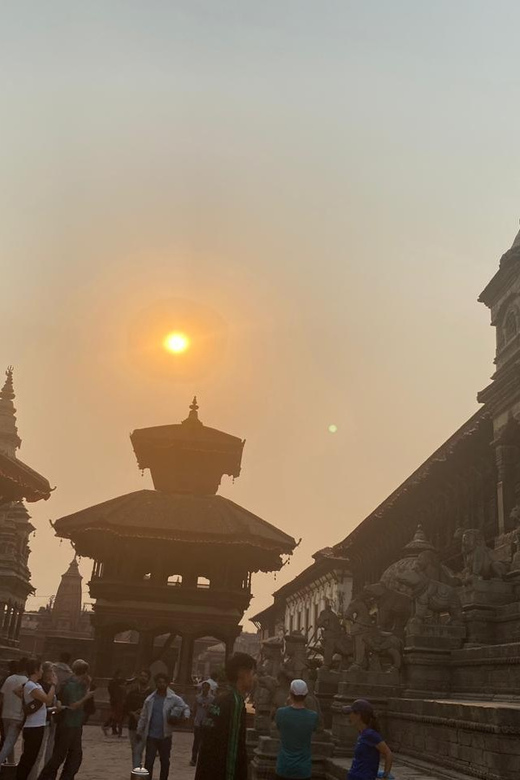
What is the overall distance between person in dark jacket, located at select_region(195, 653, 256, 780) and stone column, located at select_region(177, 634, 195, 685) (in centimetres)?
2288

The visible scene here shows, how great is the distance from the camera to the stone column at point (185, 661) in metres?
26.4

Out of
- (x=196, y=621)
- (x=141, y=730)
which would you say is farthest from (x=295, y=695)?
(x=196, y=621)

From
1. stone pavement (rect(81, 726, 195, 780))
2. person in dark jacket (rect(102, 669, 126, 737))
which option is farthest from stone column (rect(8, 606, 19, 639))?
person in dark jacket (rect(102, 669, 126, 737))

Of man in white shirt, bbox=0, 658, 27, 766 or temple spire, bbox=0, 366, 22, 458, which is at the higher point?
temple spire, bbox=0, 366, 22, 458

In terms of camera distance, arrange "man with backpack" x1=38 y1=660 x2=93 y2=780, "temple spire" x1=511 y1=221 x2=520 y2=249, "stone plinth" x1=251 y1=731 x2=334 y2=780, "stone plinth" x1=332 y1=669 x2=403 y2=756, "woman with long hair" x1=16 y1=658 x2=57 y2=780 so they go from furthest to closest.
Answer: "temple spire" x1=511 y1=221 x2=520 y2=249
"stone plinth" x1=332 y1=669 x2=403 y2=756
"stone plinth" x1=251 y1=731 x2=334 y2=780
"man with backpack" x1=38 y1=660 x2=93 y2=780
"woman with long hair" x1=16 y1=658 x2=57 y2=780

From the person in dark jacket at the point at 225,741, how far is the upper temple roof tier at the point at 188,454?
2969 centimetres

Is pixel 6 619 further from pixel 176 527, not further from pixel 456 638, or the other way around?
pixel 456 638

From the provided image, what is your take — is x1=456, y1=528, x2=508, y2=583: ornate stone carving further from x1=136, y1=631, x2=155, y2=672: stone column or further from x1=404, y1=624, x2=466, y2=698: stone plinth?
x1=136, y1=631, x2=155, y2=672: stone column

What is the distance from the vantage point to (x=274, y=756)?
10070mm

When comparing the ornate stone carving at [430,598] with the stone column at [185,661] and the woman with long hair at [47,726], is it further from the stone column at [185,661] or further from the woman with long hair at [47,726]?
the stone column at [185,661]

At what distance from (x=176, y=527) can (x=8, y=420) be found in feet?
71.1

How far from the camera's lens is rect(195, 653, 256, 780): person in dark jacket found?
4684 mm

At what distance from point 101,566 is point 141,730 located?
64.1ft

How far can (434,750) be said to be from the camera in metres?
8.85
